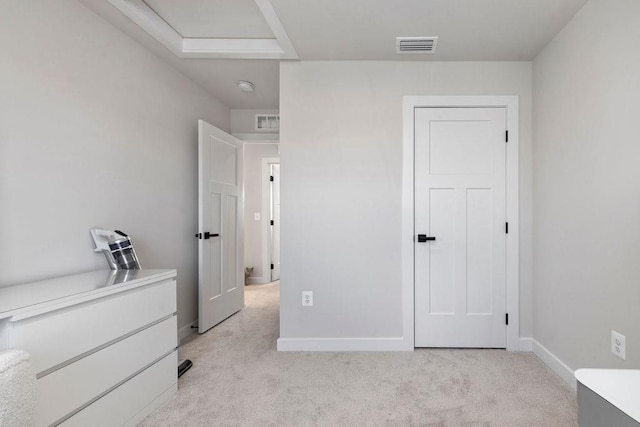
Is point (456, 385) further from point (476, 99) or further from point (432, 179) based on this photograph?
point (476, 99)

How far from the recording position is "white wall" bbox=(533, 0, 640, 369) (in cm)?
152

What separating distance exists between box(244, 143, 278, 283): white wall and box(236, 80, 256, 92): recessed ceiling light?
2093 mm

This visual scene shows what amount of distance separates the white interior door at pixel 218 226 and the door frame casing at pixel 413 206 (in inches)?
71.2

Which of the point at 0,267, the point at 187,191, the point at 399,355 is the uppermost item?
A: the point at 187,191

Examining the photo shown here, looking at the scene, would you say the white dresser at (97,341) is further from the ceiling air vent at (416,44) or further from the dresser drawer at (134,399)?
the ceiling air vent at (416,44)

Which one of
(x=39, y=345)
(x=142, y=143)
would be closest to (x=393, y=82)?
(x=142, y=143)

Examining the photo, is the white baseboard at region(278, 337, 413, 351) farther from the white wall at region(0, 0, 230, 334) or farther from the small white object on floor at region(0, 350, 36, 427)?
the small white object on floor at region(0, 350, 36, 427)

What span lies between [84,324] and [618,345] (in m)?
2.64

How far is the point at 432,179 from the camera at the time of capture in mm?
2461

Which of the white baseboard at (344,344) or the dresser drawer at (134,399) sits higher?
the dresser drawer at (134,399)

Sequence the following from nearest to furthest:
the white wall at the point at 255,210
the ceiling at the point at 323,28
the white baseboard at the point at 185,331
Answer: the ceiling at the point at 323,28, the white baseboard at the point at 185,331, the white wall at the point at 255,210

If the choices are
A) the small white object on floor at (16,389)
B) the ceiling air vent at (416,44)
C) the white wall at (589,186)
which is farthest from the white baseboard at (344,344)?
the ceiling air vent at (416,44)

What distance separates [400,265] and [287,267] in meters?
0.93

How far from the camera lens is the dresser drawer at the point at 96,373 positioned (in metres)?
1.20
